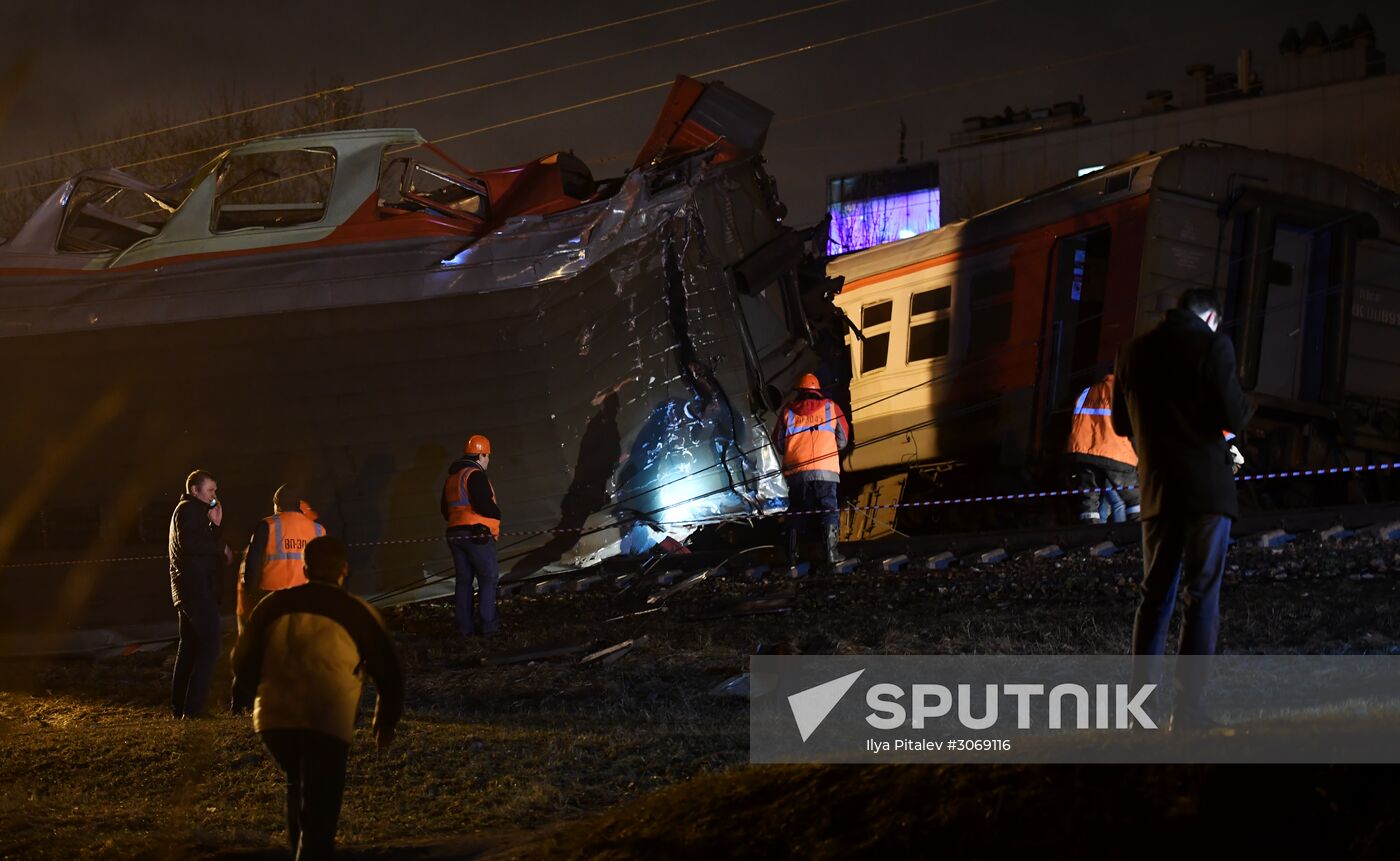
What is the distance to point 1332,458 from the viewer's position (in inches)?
478

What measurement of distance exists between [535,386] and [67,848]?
221 inches

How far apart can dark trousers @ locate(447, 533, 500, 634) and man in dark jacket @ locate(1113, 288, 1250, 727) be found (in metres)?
5.90

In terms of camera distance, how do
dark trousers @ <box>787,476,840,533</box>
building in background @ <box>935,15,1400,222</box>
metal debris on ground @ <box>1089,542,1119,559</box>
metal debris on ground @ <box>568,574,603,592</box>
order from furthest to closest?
1. building in background @ <box>935,15,1400,222</box>
2. metal debris on ground @ <box>568,574,603,592</box>
3. dark trousers @ <box>787,476,840,533</box>
4. metal debris on ground @ <box>1089,542,1119,559</box>

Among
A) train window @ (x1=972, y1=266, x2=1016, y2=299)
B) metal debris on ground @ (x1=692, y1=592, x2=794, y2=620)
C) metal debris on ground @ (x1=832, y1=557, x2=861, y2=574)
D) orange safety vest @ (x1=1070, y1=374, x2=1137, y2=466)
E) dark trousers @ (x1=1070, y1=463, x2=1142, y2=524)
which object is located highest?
train window @ (x1=972, y1=266, x2=1016, y2=299)

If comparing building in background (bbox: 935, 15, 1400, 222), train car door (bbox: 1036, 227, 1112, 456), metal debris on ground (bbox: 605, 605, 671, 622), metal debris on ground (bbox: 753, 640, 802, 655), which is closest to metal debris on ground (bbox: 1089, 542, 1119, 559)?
metal debris on ground (bbox: 753, 640, 802, 655)

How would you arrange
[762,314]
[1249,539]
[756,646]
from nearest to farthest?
[756,646]
[1249,539]
[762,314]

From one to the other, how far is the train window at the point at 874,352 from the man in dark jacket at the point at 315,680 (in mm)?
10939

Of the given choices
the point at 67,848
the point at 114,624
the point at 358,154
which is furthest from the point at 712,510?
the point at 67,848

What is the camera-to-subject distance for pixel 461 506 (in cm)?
985

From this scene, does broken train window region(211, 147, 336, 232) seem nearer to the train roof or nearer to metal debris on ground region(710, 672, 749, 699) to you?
metal debris on ground region(710, 672, 749, 699)

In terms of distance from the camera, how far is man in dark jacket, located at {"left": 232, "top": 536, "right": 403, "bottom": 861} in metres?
4.53

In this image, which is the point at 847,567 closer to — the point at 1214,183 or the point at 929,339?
the point at 929,339

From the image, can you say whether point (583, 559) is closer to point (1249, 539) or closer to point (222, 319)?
point (222, 319)

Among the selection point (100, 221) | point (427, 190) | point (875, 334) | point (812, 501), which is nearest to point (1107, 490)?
point (812, 501)
